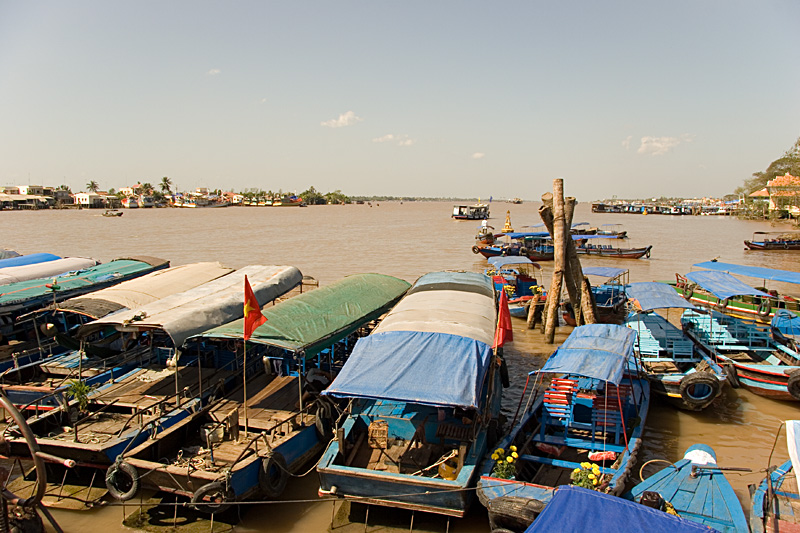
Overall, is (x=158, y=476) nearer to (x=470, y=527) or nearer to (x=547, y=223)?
(x=470, y=527)

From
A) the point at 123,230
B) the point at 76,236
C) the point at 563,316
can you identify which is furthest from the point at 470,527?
the point at 123,230

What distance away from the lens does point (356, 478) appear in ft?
19.1

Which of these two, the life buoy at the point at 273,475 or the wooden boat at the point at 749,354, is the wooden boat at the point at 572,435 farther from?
the wooden boat at the point at 749,354

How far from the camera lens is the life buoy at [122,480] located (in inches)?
238

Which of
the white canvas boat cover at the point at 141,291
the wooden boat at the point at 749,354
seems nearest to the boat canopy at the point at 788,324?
the wooden boat at the point at 749,354

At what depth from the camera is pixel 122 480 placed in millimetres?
6184

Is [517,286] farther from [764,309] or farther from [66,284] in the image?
[66,284]

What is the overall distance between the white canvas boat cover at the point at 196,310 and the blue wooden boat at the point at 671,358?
7228mm

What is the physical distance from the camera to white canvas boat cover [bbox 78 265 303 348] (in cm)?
773

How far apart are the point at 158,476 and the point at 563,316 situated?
1257 centimetres

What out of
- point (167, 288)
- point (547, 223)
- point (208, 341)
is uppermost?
point (547, 223)

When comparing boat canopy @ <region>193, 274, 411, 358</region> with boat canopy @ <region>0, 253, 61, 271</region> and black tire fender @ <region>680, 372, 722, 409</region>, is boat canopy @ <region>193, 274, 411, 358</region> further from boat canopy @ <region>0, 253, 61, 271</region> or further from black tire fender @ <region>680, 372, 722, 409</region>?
boat canopy @ <region>0, 253, 61, 271</region>

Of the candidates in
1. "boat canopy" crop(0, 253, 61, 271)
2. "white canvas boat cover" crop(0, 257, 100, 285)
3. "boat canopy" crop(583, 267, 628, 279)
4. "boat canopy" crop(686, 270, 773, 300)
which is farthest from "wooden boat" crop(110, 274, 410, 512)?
"boat canopy" crop(0, 253, 61, 271)

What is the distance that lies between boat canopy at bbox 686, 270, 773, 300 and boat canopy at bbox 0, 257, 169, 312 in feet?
44.9
